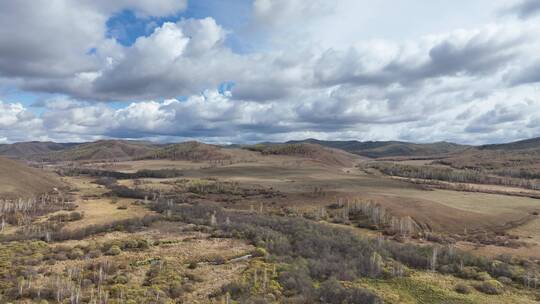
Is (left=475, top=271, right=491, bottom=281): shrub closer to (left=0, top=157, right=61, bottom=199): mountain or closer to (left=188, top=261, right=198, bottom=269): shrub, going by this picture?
(left=188, top=261, right=198, bottom=269): shrub

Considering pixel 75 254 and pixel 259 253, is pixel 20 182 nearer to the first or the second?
pixel 75 254

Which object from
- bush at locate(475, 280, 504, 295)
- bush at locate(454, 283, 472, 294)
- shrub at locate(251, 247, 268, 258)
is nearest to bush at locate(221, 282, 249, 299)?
shrub at locate(251, 247, 268, 258)

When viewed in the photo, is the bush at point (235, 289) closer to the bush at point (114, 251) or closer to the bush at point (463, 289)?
the bush at point (114, 251)

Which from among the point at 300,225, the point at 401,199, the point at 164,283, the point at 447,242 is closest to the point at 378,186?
the point at 401,199

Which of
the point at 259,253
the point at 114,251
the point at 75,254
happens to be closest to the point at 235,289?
the point at 259,253

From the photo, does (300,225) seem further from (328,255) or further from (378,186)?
(378,186)

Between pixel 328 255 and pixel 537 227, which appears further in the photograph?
pixel 537 227

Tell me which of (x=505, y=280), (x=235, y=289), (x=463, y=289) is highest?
(x=235, y=289)
